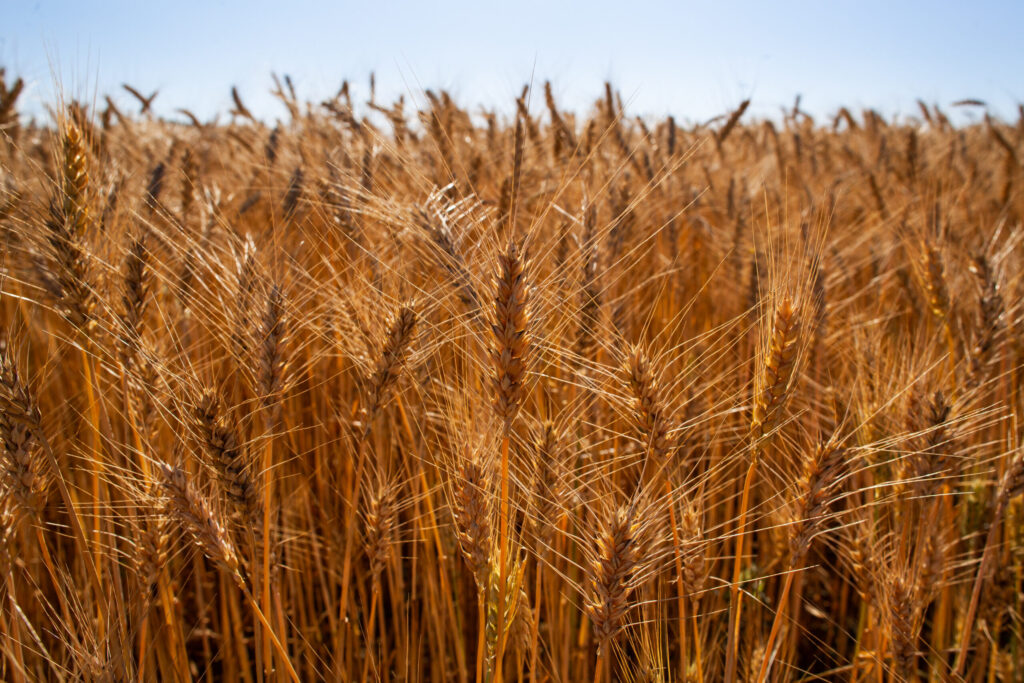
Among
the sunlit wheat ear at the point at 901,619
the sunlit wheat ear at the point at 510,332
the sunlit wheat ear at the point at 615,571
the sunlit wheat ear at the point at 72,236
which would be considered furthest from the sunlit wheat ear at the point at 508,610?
the sunlit wheat ear at the point at 72,236

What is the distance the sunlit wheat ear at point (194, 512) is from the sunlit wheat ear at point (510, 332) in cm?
52

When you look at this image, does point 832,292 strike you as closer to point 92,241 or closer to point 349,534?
point 349,534

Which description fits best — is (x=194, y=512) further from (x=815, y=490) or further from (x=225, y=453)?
(x=815, y=490)

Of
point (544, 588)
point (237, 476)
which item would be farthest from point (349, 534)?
point (544, 588)

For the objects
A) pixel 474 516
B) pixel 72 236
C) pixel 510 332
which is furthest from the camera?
pixel 72 236

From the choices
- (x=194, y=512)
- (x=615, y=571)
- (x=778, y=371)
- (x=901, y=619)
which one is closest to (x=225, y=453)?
(x=194, y=512)

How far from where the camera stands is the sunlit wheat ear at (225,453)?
1.10 m

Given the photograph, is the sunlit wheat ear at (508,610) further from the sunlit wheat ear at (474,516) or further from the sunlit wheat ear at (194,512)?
the sunlit wheat ear at (194,512)

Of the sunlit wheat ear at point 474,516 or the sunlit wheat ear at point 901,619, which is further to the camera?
the sunlit wheat ear at point 901,619

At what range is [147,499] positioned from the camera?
1.11 meters

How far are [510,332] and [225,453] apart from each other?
56cm

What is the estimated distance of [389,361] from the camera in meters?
1.24

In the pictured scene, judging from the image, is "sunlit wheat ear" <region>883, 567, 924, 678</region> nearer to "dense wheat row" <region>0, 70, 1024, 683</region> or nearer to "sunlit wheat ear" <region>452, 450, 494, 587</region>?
"dense wheat row" <region>0, 70, 1024, 683</region>

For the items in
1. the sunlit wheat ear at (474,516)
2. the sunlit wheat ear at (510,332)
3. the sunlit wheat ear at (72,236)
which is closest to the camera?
the sunlit wheat ear at (510,332)
